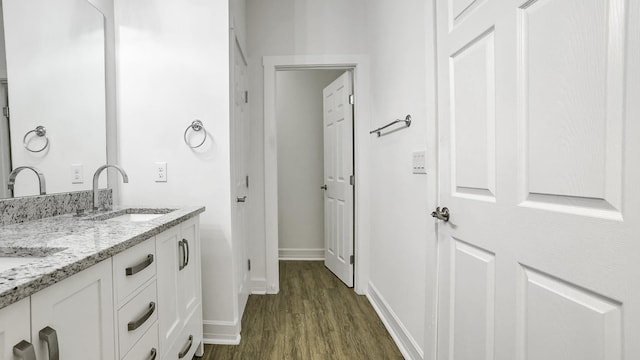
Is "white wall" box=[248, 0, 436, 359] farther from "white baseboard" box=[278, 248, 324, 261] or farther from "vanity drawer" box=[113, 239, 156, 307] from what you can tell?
"vanity drawer" box=[113, 239, 156, 307]

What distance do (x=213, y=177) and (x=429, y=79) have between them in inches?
50.8

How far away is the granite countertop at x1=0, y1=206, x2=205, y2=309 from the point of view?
0.54 meters

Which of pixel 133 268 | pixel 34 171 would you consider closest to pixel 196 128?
pixel 34 171

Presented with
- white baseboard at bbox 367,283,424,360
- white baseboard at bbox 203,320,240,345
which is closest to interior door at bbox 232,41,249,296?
white baseboard at bbox 203,320,240,345

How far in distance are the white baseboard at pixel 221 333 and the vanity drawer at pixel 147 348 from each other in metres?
0.75

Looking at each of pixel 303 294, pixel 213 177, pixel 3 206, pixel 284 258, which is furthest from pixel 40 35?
pixel 284 258

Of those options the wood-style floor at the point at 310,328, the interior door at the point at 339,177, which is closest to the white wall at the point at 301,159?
the interior door at the point at 339,177

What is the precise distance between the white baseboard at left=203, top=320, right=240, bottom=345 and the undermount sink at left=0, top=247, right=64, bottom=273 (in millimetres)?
1231

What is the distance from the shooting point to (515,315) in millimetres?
818

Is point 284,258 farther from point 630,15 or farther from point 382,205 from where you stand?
point 630,15

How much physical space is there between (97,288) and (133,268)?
15cm

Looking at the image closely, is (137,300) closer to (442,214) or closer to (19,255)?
(19,255)

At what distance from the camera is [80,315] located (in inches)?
27.5

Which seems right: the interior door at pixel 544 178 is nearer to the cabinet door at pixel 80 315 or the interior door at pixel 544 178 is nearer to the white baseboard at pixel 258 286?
the cabinet door at pixel 80 315
